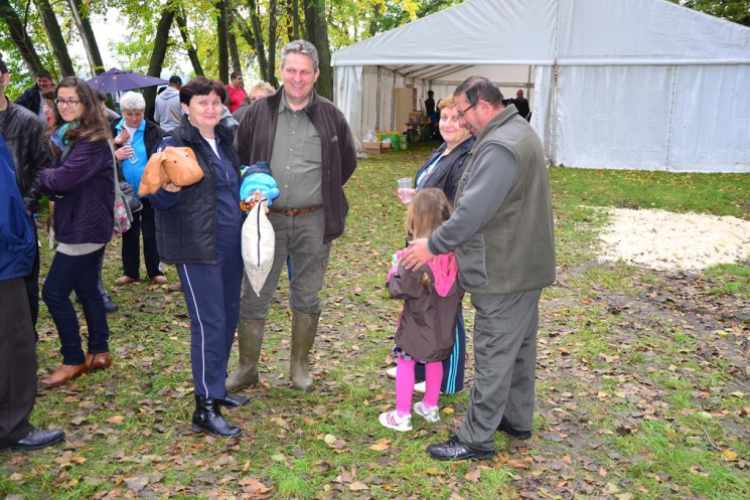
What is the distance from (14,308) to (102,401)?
117cm

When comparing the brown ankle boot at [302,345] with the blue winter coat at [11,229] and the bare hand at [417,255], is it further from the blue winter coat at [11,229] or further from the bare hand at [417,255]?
the blue winter coat at [11,229]

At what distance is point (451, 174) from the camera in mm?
4410

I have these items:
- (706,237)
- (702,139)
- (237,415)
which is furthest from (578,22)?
(237,415)

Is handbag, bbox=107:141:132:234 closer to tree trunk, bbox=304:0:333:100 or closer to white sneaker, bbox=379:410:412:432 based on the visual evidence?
white sneaker, bbox=379:410:412:432

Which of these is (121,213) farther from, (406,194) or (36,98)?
(36,98)

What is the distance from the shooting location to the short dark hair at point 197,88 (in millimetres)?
3809

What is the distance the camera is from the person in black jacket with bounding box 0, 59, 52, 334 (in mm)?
4461

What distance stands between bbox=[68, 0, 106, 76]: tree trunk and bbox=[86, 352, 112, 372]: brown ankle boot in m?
13.2

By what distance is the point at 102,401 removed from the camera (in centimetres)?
452

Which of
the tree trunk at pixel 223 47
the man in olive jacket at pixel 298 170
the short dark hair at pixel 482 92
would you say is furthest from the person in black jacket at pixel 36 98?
the tree trunk at pixel 223 47

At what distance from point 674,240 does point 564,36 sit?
9742 mm

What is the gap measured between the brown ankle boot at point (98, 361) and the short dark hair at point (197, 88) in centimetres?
227

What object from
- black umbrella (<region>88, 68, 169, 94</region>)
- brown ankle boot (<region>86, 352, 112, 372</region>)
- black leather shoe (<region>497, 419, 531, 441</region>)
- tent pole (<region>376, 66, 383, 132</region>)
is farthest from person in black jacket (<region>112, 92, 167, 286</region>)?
tent pole (<region>376, 66, 383, 132</region>)

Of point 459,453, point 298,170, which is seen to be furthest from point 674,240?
point 298,170
